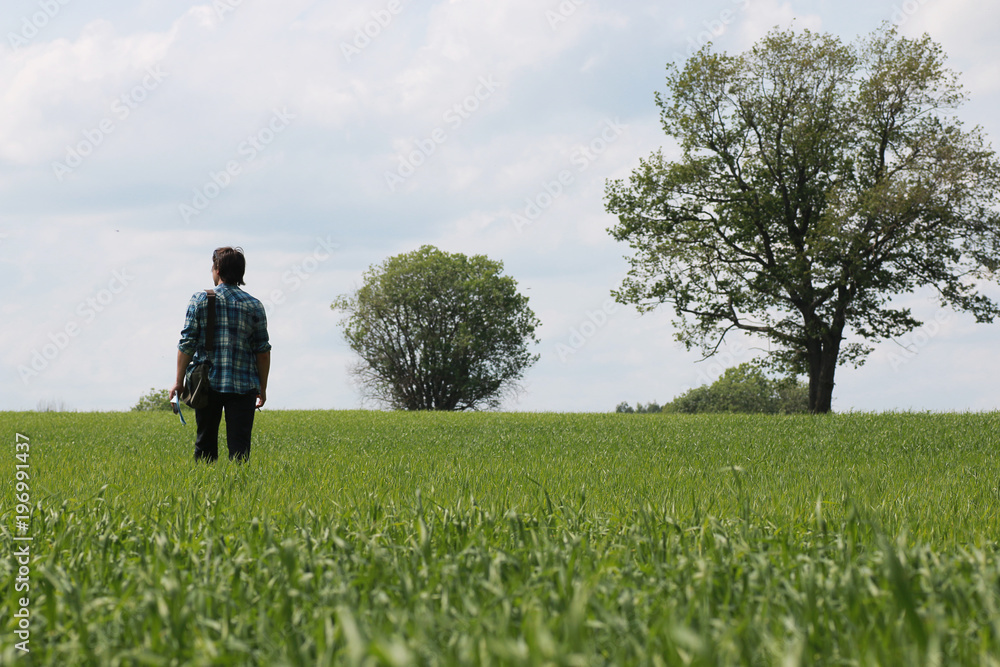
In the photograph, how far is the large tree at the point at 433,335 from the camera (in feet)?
174

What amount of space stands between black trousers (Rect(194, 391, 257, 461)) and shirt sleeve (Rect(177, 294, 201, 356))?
23.3 inches

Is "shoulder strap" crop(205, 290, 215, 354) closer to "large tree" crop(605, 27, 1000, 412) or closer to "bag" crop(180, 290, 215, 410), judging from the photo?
"bag" crop(180, 290, 215, 410)

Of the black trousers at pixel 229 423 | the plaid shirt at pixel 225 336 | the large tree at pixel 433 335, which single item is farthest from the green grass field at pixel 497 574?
the large tree at pixel 433 335

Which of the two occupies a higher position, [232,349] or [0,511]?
[232,349]

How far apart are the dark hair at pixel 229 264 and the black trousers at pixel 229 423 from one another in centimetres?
131

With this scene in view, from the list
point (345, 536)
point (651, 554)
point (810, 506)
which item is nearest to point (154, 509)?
point (345, 536)

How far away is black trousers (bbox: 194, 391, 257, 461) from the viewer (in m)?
8.41

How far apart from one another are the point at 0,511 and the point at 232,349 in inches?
125

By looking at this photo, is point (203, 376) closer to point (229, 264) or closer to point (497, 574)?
point (229, 264)

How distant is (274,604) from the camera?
2.83 metres

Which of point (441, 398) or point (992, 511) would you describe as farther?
point (441, 398)

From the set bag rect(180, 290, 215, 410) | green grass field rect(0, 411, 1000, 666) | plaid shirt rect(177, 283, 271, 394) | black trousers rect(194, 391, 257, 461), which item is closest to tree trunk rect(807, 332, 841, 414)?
green grass field rect(0, 411, 1000, 666)

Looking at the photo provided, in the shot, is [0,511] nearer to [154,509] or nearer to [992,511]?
[154,509]

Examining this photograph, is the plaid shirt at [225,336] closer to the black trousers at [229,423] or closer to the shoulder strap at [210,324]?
the shoulder strap at [210,324]
